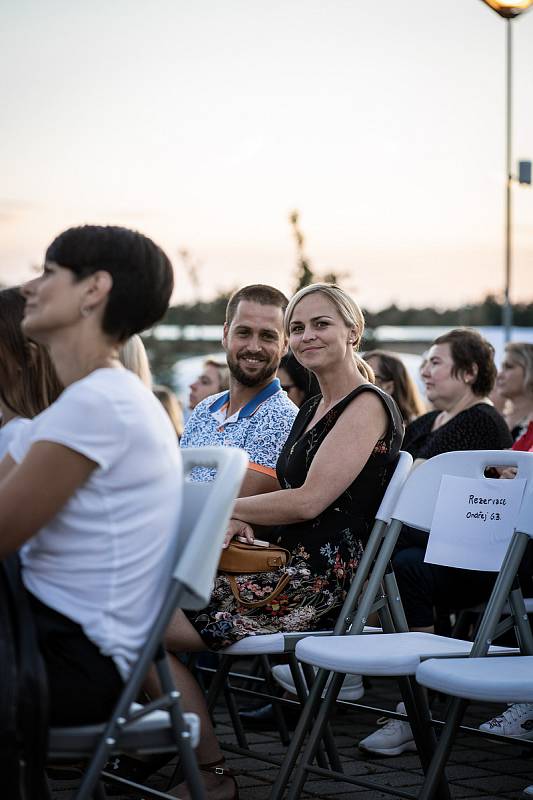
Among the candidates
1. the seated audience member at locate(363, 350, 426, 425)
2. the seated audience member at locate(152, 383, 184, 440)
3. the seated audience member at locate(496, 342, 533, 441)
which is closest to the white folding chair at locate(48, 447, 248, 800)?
the seated audience member at locate(363, 350, 426, 425)

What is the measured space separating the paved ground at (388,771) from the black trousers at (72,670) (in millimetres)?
1430

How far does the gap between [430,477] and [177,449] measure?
150 cm

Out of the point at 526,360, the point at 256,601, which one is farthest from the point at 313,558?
the point at 526,360

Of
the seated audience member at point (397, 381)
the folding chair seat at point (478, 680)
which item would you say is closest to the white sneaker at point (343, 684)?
the folding chair seat at point (478, 680)

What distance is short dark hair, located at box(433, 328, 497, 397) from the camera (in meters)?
5.79

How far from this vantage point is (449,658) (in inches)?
123

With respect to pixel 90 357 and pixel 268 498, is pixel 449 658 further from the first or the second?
pixel 90 357

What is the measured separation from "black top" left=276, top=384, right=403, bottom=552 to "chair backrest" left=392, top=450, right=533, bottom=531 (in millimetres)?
108

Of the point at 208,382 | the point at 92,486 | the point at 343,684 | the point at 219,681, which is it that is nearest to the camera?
the point at 92,486

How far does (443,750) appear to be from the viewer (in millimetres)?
2980

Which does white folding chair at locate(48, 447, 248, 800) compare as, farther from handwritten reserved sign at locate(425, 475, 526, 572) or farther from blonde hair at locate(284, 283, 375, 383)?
blonde hair at locate(284, 283, 375, 383)

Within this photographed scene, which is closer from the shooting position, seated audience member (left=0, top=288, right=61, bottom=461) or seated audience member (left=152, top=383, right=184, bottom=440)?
seated audience member (left=0, top=288, right=61, bottom=461)

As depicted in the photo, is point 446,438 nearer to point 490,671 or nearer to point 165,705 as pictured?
point 490,671

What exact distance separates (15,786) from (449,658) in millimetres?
1399
